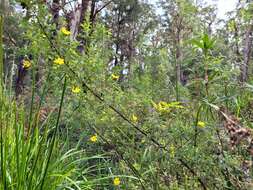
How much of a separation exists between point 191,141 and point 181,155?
237mm

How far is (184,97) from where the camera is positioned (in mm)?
2941

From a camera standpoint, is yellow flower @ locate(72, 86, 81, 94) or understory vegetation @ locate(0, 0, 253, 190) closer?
understory vegetation @ locate(0, 0, 253, 190)

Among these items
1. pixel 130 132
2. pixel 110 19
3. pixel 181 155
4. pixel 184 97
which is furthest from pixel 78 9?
pixel 110 19

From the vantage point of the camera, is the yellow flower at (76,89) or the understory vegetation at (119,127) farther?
the yellow flower at (76,89)

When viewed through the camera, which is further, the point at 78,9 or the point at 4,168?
the point at 78,9

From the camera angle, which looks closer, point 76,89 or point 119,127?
point 119,127

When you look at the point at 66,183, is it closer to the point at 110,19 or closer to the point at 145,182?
the point at 145,182

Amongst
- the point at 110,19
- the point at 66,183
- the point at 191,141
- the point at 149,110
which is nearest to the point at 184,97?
the point at 149,110

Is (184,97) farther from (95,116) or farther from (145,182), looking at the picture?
(145,182)

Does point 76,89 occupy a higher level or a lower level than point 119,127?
higher

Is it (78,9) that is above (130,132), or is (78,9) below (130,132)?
above

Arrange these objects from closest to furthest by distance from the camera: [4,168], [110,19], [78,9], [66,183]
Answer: [4,168], [66,183], [78,9], [110,19]

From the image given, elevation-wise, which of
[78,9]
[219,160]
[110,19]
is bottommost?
[219,160]

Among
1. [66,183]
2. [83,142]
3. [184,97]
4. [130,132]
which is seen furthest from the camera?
[184,97]
